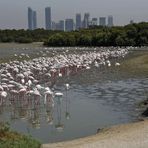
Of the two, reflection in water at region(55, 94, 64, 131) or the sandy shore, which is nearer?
the sandy shore

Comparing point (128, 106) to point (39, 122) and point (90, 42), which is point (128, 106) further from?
point (90, 42)

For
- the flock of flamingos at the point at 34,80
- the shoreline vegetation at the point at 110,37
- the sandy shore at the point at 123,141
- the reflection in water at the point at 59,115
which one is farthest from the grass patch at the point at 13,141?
the shoreline vegetation at the point at 110,37

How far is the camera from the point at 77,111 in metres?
24.2

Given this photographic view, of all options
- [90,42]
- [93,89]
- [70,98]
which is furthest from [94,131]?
[90,42]

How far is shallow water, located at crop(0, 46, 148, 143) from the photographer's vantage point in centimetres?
1983

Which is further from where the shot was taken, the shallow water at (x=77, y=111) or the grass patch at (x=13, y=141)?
the shallow water at (x=77, y=111)

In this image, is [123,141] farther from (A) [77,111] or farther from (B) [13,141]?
(A) [77,111]

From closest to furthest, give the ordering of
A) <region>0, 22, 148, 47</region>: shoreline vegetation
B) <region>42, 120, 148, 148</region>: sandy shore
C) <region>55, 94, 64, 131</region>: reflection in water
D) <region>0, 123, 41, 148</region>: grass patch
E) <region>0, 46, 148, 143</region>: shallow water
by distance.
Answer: <region>0, 123, 41, 148</region>: grass patch
<region>42, 120, 148, 148</region>: sandy shore
<region>0, 46, 148, 143</region>: shallow water
<region>55, 94, 64, 131</region>: reflection in water
<region>0, 22, 148, 47</region>: shoreline vegetation

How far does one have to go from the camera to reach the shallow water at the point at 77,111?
781 inches

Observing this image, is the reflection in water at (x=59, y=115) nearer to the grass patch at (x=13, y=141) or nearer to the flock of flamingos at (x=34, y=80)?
the flock of flamingos at (x=34, y=80)

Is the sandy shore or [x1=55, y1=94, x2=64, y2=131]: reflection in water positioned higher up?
the sandy shore

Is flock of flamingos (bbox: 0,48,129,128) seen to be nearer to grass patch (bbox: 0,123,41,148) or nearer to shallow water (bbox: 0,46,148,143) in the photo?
shallow water (bbox: 0,46,148,143)

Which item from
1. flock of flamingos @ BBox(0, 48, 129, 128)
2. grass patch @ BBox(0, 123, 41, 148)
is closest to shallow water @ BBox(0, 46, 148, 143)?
flock of flamingos @ BBox(0, 48, 129, 128)

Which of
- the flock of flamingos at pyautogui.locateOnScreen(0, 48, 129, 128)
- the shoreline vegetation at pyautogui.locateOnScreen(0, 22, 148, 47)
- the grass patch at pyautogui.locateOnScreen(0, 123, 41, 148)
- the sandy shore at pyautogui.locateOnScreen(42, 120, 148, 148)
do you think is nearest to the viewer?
the grass patch at pyautogui.locateOnScreen(0, 123, 41, 148)
